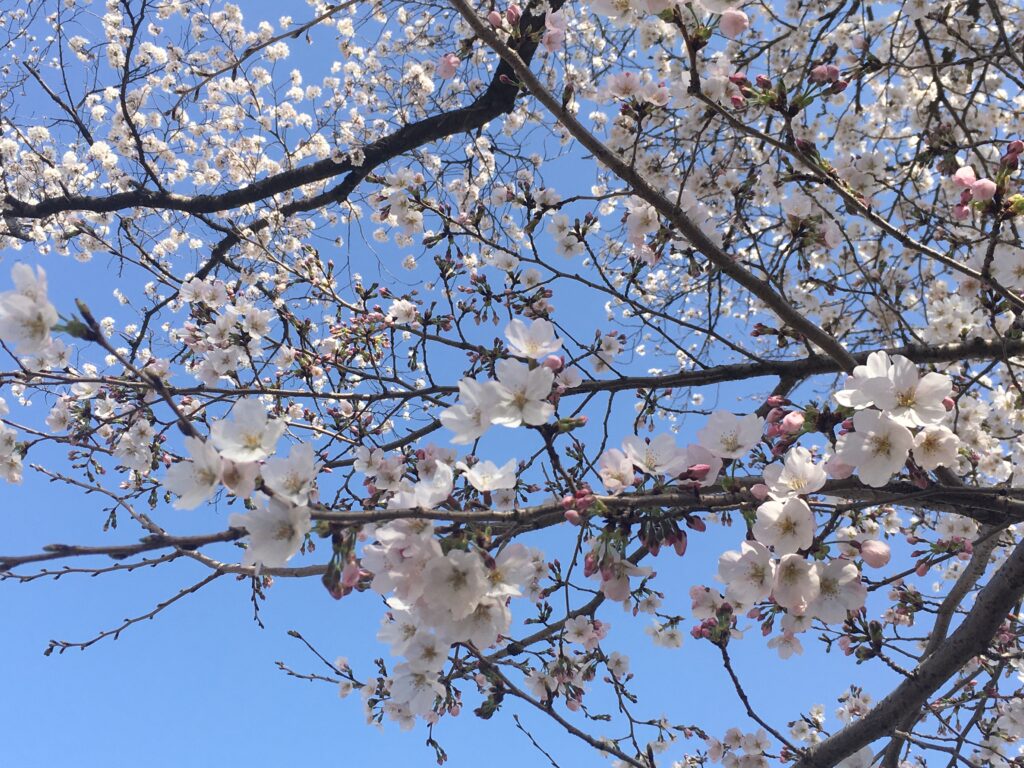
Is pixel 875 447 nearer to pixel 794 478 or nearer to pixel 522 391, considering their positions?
pixel 794 478

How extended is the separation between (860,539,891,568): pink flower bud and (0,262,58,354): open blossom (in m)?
1.96

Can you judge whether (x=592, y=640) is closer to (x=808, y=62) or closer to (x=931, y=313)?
(x=931, y=313)

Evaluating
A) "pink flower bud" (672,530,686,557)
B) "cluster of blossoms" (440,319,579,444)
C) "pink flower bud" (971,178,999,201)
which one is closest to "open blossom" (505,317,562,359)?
"cluster of blossoms" (440,319,579,444)

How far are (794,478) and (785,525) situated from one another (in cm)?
12

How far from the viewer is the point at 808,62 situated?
3924 millimetres

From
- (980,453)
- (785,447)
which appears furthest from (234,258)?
(980,453)

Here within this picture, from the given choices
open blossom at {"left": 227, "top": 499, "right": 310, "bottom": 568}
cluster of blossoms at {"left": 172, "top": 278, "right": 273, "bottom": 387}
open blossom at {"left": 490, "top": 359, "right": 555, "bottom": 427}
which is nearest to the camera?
open blossom at {"left": 227, "top": 499, "right": 310, "bottom": 568}

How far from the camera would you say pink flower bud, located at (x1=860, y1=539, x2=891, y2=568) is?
5.15ft

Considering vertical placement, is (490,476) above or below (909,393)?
below

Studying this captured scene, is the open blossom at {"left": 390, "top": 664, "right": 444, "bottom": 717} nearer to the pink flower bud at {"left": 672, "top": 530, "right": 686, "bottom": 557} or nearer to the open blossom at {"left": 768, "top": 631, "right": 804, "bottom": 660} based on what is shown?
the pink flower bud at {"left": 672, "top": 530, "right": 686, "bottom": 557}

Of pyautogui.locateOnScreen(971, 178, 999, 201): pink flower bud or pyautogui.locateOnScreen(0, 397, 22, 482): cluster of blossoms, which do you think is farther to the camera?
pyautogui.locateOnScreen(0, 397, 22, 482): cluster of blossoms

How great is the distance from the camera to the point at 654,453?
1.60 m

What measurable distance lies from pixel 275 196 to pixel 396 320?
131 inches

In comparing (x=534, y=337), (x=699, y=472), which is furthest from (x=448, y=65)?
(x=699, y=472)
